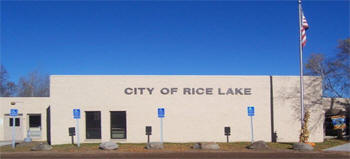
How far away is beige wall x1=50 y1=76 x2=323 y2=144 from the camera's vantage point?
744 inches

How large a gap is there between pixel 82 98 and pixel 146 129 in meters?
4.66

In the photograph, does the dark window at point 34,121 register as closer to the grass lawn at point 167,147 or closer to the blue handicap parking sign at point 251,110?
the grass lawn at point 167,147

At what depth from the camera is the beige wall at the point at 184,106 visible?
62.0 feet

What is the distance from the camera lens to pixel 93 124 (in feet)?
62.9

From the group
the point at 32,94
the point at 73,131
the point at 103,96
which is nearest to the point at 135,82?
the point at 103,96

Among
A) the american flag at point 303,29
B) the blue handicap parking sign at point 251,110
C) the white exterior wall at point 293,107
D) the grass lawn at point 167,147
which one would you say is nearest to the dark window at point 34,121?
the grass lawn at point 167,147

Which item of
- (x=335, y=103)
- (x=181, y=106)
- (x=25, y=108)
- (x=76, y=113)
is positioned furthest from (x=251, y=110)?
(x=25, y=108)

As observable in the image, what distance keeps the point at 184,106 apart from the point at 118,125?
14.9ft

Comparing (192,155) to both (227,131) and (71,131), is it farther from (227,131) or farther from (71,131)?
(71,131)

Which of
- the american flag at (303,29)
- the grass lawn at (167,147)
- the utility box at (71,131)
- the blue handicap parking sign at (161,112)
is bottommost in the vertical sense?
the grass lawn at (167,147)

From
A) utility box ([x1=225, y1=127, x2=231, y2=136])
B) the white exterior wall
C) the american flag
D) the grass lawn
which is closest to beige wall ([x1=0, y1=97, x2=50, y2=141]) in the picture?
the grass lawn

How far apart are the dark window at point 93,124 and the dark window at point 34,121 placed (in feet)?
17.0

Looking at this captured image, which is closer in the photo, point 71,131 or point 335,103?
point 71,131

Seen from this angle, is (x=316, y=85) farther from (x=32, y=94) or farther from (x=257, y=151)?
→ (x=32, y=94)
